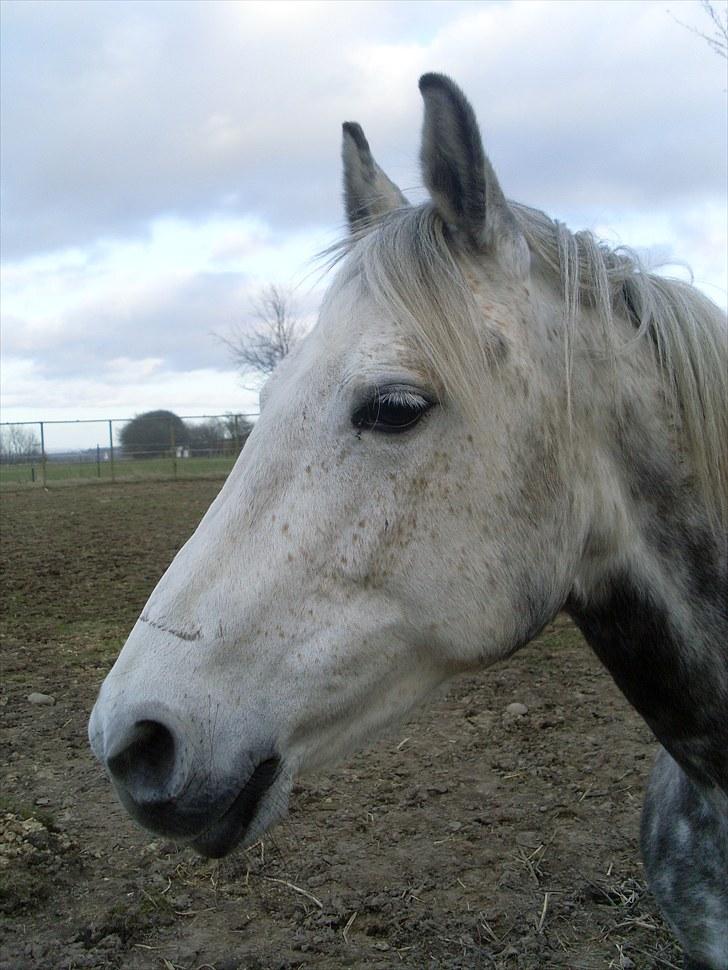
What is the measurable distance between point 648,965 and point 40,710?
390 centimetres

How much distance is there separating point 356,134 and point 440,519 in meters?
1.27

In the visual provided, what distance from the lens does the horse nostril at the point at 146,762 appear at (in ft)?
4.88

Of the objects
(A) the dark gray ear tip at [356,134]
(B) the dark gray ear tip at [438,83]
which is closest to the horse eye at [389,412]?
(B) the dark gray ear tip at [438,83]

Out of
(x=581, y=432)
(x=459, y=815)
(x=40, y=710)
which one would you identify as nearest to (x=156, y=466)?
(x=40, y=710)

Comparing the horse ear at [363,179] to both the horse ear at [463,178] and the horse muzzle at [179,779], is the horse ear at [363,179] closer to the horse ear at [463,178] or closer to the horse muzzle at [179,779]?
the horse ear at [463,178]

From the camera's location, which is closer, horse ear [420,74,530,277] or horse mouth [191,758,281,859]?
horse mouth [191,758,281,859]

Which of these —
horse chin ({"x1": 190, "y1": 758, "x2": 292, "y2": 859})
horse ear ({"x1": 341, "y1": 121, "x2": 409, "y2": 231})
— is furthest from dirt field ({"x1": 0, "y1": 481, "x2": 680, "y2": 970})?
horse ear ({"x1": 341, "y1": 121, "x2": 409, "y2": 231})

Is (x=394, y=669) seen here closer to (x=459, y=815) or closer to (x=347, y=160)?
(x=347, y=160)

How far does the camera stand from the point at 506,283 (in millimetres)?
1816

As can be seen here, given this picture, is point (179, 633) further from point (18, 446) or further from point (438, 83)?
point (18, 446)

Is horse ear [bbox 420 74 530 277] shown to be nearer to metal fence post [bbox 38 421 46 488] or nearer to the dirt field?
the dirt field

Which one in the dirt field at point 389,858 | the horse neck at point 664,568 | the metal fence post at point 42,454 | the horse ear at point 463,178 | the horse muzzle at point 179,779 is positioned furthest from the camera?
the metal fence post at point 42,454

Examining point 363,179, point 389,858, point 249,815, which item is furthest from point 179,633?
point 389,858

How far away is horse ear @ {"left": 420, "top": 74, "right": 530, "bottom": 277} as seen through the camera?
1.68 meters
